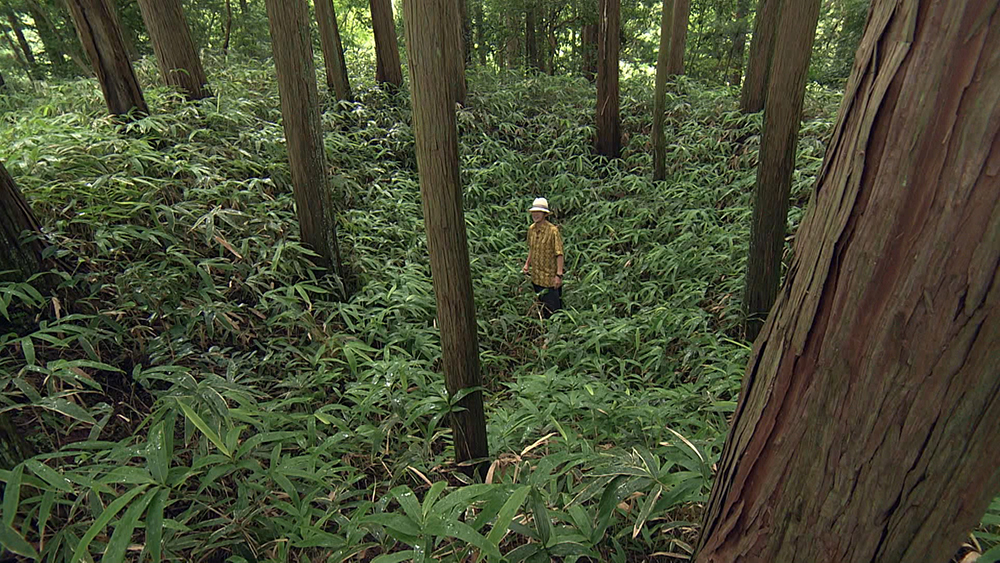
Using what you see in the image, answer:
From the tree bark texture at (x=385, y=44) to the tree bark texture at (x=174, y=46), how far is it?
2.95 meters

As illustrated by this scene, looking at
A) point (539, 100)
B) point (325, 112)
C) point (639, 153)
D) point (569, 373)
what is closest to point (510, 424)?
point (569, 373)

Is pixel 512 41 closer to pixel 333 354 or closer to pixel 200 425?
pixel 333 354

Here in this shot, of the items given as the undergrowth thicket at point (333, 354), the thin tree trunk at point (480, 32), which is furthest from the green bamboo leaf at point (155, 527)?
the thin tree trunk at point (480, 32)

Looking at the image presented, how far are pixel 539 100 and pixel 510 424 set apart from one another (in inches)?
314

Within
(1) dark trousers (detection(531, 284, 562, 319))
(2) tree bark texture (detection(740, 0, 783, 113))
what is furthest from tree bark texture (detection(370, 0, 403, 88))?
(2) tree bark texture (detection(740, 0, 783, 113))

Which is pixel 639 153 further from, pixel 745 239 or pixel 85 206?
pixel 85 206

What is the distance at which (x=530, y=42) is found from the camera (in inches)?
443

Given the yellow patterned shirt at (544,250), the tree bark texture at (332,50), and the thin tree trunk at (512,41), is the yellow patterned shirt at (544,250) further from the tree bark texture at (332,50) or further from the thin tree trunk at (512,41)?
the thin tree trunk at (512,41)

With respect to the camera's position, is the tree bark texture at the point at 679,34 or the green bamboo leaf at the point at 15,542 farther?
the tree bark texture at the point at 679,34

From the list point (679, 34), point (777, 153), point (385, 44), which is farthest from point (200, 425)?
point (679, 34)

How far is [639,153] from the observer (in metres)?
7.35

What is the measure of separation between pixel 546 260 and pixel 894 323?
3.77 meters

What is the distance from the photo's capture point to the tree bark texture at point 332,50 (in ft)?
21.2

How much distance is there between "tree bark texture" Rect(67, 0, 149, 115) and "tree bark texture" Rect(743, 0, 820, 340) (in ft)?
16.6
